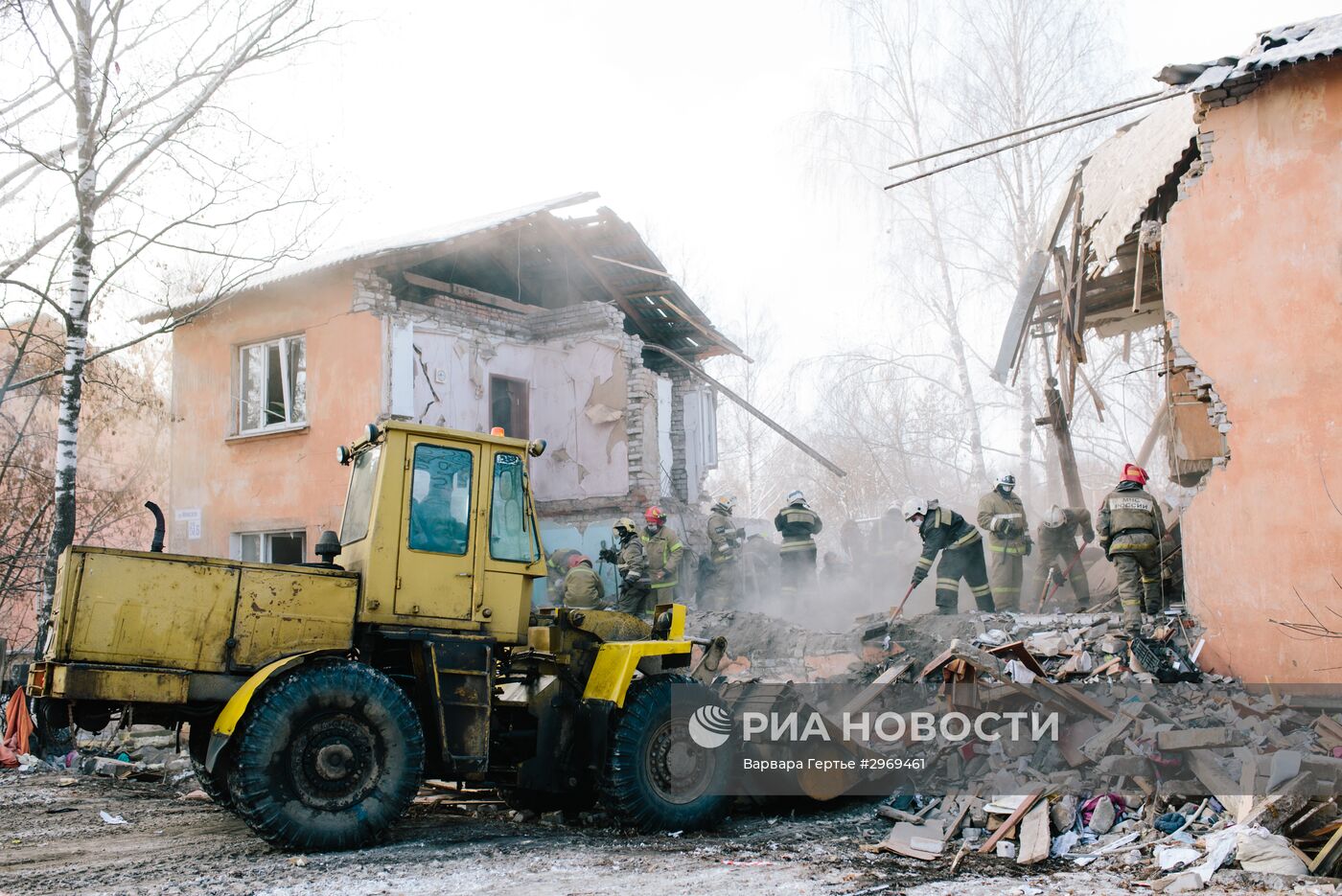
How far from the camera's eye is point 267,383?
14320 millimetres

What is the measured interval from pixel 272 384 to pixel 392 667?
30.2ft

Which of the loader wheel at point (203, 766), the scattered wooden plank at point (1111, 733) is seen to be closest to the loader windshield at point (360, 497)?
the loader wheel at point (203, 766)

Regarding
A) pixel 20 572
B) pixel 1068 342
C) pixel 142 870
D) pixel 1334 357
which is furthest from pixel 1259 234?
pixel 20 572

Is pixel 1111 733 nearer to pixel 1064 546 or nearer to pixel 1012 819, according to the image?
pixel 1012 819

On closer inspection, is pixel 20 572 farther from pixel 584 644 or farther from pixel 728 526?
pixel 584 644

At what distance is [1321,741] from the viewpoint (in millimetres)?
6629

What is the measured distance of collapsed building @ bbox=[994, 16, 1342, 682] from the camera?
26.2 ft

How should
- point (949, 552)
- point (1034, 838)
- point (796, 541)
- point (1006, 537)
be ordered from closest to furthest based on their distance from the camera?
point (1034, 838) → point (949, 552) → point (1006, 537) → point (796, 541)

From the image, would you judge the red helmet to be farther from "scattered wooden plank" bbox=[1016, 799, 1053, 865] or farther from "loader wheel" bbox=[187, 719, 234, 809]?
"loader wheel" bbox=[187, 719, 234, 809]

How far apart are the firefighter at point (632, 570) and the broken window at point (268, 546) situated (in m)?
4.64

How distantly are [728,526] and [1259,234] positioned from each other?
7.99 metres

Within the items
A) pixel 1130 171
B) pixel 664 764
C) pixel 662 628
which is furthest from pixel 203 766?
pixel 1130 171

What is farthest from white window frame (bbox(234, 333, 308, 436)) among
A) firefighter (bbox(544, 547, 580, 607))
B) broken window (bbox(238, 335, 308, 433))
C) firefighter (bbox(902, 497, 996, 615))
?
firefighter (bbox(902, 497, 996, 615))

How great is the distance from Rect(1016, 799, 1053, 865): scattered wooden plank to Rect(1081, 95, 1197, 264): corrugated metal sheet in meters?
5.64
